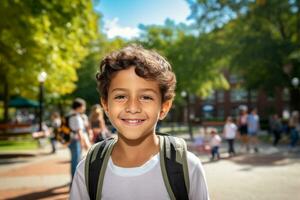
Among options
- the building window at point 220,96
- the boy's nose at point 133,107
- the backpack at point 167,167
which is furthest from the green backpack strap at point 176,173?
the building window at point 220,96

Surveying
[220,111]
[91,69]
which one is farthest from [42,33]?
[220,111]

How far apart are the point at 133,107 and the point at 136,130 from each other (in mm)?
147

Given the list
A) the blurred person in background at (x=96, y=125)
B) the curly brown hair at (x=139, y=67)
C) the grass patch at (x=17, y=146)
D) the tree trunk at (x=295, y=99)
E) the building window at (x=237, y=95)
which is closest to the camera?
the curly brown hair at (x=139, y=67)

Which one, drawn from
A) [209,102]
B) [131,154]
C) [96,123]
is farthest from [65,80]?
[209,102]

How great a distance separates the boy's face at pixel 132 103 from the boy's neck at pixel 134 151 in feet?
0.23

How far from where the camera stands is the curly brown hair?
2.10 metres

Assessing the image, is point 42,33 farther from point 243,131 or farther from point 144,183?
point 144,183

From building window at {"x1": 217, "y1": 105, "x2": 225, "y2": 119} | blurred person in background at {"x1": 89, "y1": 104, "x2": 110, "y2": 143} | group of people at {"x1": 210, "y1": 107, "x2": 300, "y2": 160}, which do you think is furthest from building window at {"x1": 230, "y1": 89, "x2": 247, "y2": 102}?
blurred person in background at {"x1": 89, "y1": 104, "x2": 110, "y2": 143}

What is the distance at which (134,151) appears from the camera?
Answer: 217 cm

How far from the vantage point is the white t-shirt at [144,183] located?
201 centimetres

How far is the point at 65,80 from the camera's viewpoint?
62.0 ft

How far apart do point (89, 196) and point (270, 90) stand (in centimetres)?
2734

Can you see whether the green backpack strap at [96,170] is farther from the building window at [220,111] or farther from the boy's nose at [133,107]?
the building window at [220,111]

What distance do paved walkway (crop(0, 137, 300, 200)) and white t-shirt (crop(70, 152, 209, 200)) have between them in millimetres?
4899
